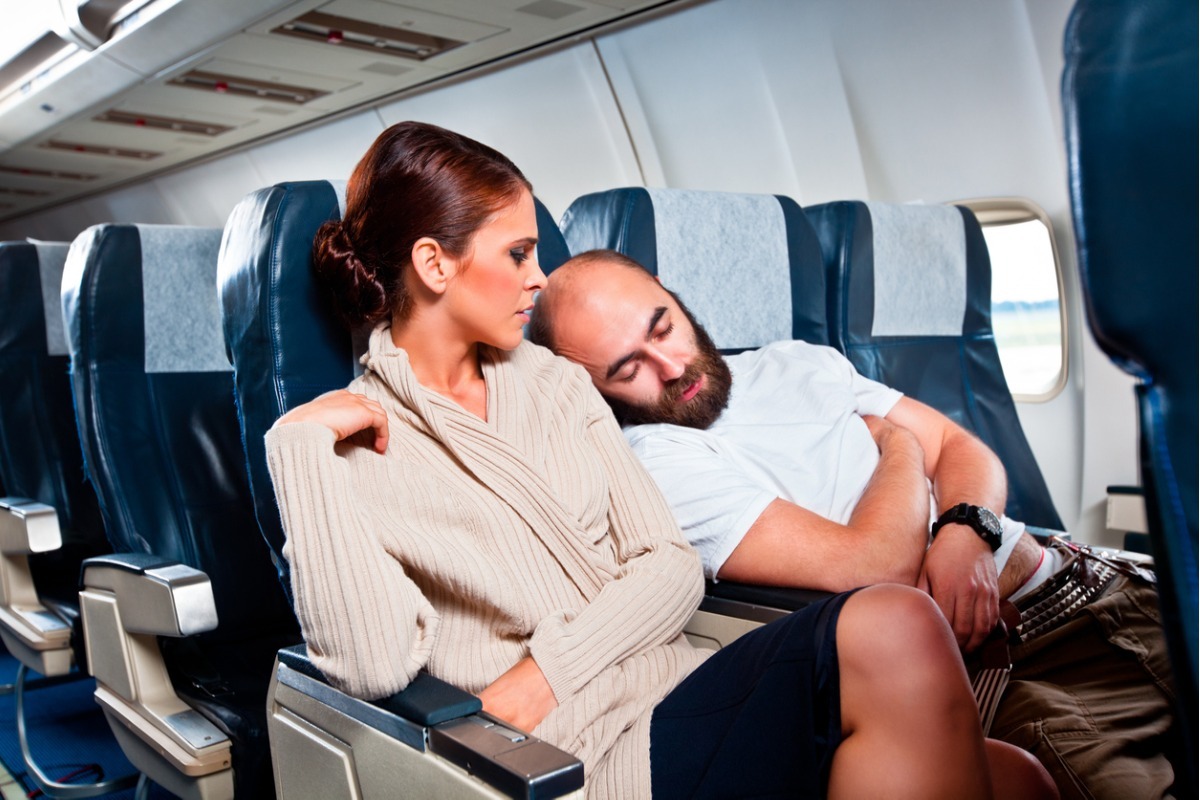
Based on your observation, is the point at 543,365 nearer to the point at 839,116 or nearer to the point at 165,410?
the point at 165,410

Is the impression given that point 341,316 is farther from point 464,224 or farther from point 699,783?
point 699,783

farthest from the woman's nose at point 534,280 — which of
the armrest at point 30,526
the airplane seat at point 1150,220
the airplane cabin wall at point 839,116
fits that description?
the airplane cabin wall at point 839,116

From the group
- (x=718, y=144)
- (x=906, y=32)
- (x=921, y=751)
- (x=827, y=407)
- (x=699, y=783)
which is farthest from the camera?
(x=718, y=144)

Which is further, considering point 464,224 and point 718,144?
point 718,144

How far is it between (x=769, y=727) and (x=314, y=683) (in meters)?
0.62

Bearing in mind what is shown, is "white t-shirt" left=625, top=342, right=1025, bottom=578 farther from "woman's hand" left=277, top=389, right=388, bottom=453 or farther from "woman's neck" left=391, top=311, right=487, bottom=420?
"woman's hand" left=277, top=389, right=388, bottom=453

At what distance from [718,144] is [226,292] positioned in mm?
3072

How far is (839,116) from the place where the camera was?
3.99 meters

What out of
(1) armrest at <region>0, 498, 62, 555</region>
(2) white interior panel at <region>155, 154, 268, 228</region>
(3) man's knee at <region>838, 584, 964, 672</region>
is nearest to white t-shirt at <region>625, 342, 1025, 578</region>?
(3) man's knee at <region>838, 584, 964, 672</region>

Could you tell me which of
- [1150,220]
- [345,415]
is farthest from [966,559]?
[1150,220]

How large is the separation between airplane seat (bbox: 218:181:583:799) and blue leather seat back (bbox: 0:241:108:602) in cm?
165

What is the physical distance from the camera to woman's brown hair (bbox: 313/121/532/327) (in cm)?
163

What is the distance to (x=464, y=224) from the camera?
1.64 meters

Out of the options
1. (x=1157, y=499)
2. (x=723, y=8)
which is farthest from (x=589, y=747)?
(x=723, y=8)
